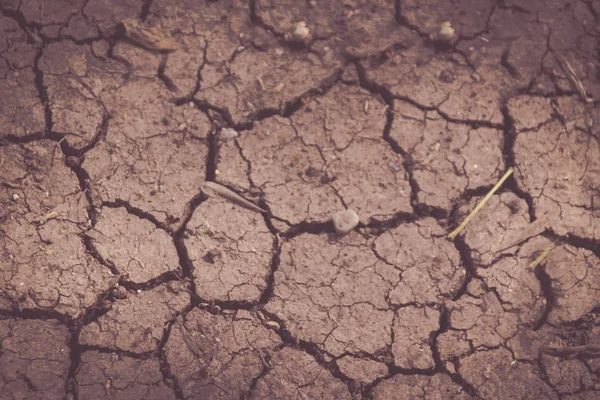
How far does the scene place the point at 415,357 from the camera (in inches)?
86.4

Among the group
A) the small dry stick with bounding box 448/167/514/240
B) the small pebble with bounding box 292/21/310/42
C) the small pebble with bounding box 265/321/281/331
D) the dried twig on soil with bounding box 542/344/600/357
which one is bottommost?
the small pebble with bounding box 265/321/281/331

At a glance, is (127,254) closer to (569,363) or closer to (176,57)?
(176,57)

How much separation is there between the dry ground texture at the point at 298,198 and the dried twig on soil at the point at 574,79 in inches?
0.7

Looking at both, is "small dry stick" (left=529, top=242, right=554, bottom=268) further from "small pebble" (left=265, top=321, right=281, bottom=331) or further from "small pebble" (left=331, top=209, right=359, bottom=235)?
"small pebble" (left=265, top=321, right=281, bottom=331)

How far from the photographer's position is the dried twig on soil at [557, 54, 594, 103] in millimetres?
2557

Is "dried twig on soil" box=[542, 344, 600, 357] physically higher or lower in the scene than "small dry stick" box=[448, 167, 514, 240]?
lower

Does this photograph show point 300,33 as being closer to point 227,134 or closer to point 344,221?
point 227,134

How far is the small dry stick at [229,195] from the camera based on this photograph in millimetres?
2289

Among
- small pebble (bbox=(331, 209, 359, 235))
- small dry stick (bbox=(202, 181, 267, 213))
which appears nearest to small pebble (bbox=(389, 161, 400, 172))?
small pebble (bbox=(331, 209, 359, 235))

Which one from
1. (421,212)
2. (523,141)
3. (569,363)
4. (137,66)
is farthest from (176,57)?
(569,363)

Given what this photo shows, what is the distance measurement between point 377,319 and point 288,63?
4.57 feet

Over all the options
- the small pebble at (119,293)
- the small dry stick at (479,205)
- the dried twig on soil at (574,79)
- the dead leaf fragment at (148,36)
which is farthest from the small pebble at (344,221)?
the dried twig on soil at (574,79)

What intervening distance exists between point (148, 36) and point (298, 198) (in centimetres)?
117

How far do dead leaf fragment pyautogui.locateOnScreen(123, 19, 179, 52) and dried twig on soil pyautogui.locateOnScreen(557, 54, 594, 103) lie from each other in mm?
2117
